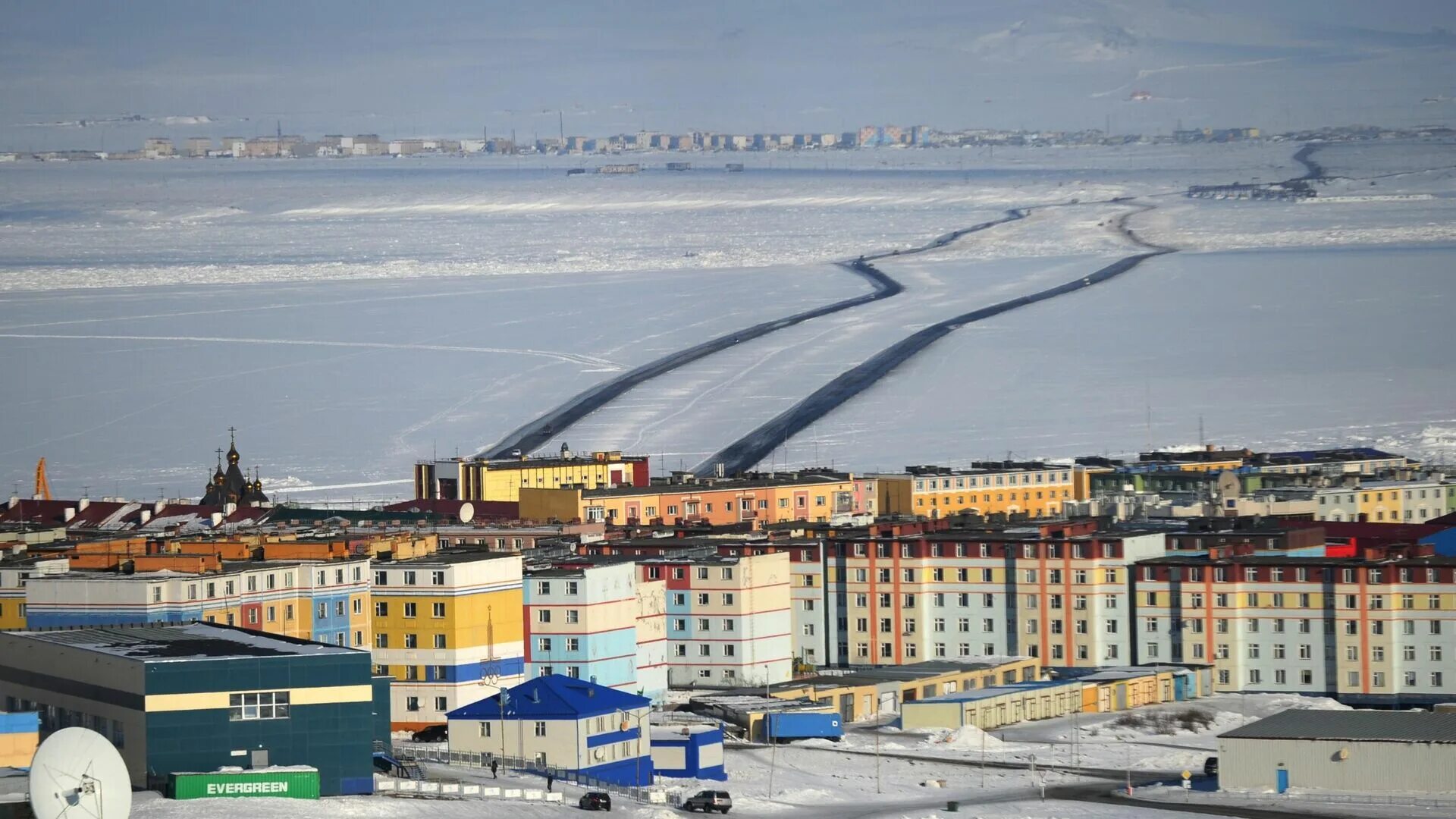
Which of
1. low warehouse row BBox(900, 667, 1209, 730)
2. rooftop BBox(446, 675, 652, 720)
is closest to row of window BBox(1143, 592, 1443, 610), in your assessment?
low warehouse row BBox(900, 667, 1209, 730)

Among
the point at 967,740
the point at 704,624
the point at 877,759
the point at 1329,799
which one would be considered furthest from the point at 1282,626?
the point at 1329,799

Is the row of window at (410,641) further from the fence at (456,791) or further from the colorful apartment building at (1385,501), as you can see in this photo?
the colorful apartment building at (1385,501)

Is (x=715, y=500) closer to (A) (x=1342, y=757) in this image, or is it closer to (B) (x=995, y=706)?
(B) (x=995, y=706)

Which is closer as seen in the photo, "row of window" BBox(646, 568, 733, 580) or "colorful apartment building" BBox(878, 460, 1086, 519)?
"row of window" BBox(646, 568, 733, 580)

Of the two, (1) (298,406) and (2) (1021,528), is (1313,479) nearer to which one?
(2) (1021,528)

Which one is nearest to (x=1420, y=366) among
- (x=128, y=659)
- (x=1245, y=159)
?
(x=128, y=659)

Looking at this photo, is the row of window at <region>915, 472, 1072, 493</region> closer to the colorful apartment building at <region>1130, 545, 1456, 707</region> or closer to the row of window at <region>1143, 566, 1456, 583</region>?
the colorful apartment building at <region>1130, 545, 1456, 707</region>
